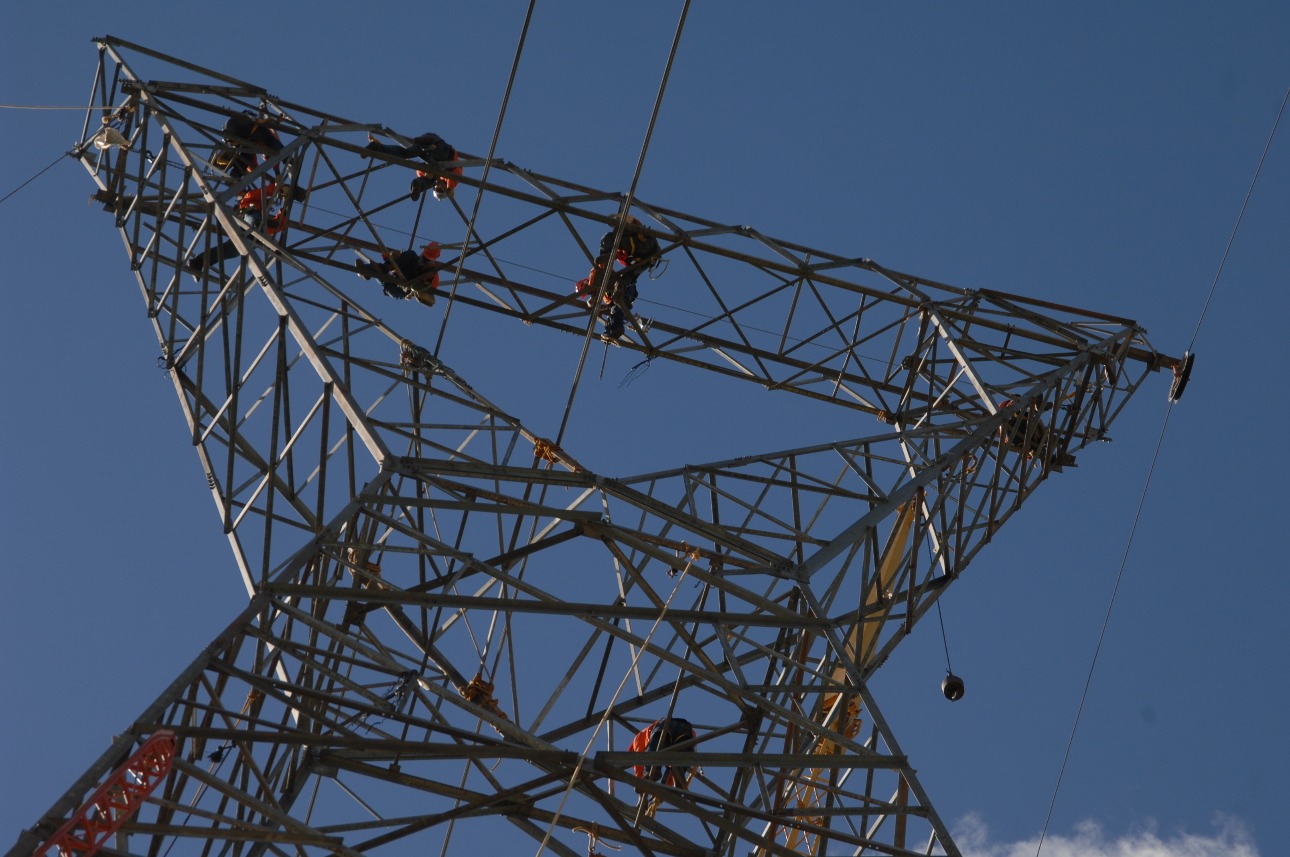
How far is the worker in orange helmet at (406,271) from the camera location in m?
22.1

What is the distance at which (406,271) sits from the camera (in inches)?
870

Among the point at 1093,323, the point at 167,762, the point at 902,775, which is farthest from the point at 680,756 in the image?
the point at 1093,323

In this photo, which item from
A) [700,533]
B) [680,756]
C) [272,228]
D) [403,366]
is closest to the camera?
[680,756]

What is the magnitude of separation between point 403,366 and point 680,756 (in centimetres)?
693

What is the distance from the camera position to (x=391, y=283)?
73.2ft

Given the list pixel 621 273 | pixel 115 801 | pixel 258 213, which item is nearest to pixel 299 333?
pixel 258 213

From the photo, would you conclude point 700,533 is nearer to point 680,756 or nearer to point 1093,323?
point 680,756

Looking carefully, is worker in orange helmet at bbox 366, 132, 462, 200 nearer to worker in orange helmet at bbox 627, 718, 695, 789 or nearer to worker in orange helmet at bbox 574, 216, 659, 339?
worker in orange helmet at bbox 574, 216, 659, 339

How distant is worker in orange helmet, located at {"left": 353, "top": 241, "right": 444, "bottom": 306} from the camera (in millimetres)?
22109

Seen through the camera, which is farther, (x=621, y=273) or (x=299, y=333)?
(x=621, y=273)

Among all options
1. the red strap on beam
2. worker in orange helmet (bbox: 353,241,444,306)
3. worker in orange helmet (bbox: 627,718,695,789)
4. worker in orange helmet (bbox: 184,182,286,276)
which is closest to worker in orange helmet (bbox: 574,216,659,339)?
worker in orange helmet (bbox: 353,241,444,306)

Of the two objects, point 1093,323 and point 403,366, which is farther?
point 1093,323

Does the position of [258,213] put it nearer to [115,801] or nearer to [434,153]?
[434,153]

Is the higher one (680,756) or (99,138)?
(99,138)
